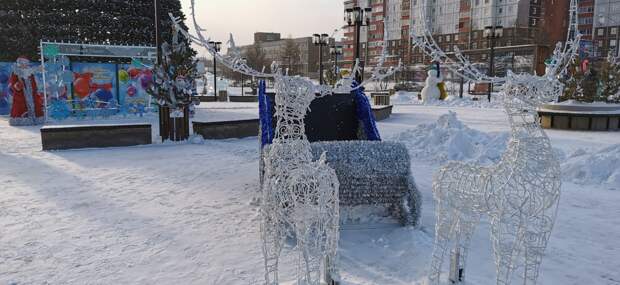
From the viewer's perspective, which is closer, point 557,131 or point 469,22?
point 557,131

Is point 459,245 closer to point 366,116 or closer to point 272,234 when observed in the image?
point 272,234

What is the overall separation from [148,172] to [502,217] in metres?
6.40

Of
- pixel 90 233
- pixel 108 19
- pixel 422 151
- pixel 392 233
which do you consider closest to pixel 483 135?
pixel 422 151

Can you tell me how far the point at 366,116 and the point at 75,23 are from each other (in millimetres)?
21286

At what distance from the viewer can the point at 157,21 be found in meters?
11.1

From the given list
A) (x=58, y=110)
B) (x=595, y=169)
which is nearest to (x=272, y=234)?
(x=595, y=169)

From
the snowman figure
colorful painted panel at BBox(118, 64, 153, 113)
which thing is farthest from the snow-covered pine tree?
the snowman figure

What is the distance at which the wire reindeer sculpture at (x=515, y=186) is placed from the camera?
2982 mm

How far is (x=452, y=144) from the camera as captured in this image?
8961 mm

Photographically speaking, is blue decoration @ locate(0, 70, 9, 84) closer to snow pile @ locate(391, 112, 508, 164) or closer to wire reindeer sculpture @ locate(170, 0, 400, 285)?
snow pile @ locate(391, 112, 508, 164)

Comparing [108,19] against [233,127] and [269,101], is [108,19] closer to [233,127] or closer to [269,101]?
[233,127]

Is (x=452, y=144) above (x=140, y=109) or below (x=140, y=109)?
below

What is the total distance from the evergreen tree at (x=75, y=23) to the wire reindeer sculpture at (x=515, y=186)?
73.4ft

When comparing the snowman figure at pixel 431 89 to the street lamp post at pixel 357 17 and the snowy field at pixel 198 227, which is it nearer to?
the street lamp post at pixel 357 17
